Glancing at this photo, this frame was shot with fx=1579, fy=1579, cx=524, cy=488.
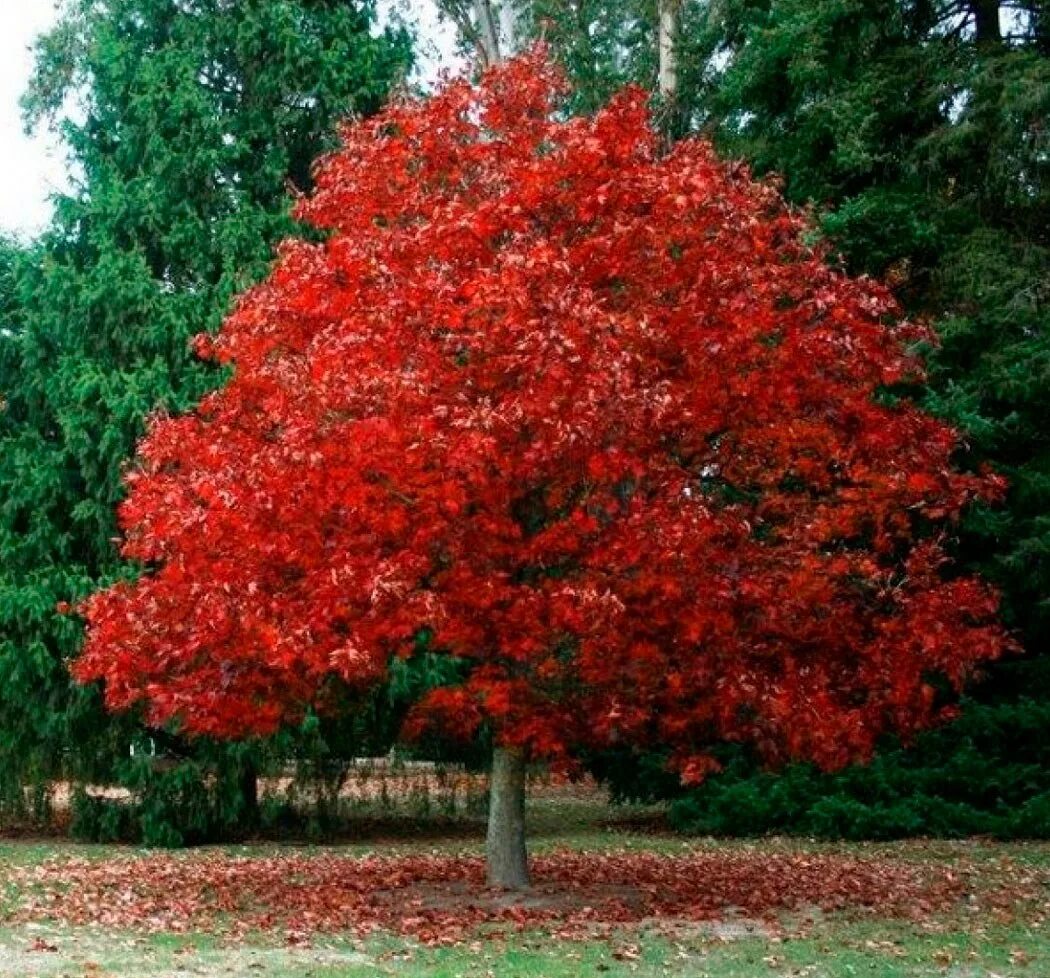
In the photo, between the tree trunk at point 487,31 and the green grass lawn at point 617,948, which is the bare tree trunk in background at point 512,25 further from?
the green grass lawn at point 617,948

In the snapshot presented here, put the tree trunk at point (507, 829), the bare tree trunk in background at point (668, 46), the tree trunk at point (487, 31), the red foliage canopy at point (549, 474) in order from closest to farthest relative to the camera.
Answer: the red foliage canopy at point (549, 474)
the tree trunk at point (507, 829)
the bare tree trunk in background at point (668, 46)
the tree trunk at point (487, 31)

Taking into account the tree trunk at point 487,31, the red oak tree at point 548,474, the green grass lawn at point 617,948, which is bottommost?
the green grass lawn at point 617,948

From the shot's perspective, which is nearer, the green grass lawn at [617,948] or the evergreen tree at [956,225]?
the green grass lawn at [617,948]

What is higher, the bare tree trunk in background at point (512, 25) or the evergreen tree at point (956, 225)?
the bare tree trunk in background at point (512, 25)

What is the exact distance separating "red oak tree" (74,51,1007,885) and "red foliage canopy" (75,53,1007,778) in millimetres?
29

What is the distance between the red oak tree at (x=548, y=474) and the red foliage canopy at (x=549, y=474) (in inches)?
1.1

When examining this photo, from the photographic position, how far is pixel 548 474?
1188 cm

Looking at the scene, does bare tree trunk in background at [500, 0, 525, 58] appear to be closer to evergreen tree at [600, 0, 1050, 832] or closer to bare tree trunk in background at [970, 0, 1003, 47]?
evergreen tree at [600, 0, 1050, 832]

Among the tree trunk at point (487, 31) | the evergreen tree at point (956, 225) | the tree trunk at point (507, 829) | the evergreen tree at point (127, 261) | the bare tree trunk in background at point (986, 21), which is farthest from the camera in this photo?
the tree trunk at point (487, 31)

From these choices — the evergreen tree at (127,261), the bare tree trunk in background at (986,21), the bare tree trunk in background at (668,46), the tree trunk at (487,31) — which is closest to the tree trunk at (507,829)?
the evergreen tree at (127,261)

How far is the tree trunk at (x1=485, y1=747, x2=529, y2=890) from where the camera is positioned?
13.7 meters

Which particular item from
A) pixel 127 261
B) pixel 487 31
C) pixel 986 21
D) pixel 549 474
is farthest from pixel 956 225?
pixel 549 474

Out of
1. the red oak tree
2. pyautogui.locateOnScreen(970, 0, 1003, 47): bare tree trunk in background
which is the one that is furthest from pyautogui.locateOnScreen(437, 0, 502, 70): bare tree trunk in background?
the red oak tree

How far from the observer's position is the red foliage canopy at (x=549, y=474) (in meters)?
11.3
